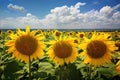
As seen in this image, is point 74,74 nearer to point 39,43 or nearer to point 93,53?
point 93,53

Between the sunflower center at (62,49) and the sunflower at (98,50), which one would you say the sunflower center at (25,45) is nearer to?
the sunflower center at (62,49)

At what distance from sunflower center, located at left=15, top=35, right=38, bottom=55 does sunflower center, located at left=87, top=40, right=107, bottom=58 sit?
84cm

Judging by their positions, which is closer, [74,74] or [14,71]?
[14,71]

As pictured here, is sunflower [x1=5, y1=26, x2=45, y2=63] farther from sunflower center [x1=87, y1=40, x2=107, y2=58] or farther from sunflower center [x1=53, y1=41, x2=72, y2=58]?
sunflower center [x1=87, y1=40, x2=107, y2=58]

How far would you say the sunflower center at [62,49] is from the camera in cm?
394

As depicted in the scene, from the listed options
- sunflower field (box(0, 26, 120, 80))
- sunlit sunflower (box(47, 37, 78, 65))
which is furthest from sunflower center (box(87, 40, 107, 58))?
sunlit sunflower (box(47, 37, 78, 65))

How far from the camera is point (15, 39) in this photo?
12.5 feet

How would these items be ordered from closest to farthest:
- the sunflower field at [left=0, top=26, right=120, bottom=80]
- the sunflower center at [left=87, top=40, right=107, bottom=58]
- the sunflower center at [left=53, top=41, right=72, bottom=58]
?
the sunflower field at [left=0, top=26, right=120, bottom=80]
the sunflower center at [left=87, top=40, right=107, bottom=58]
the sunflower center at [left=53, top=41, right=72, bottom=58]

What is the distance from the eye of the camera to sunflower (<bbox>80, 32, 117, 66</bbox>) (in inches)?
152

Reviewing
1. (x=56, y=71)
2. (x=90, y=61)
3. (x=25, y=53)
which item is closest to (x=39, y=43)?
(x=25, y=53)

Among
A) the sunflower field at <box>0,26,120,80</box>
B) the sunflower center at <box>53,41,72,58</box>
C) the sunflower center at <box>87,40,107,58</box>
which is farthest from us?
the sunflower center at <box>53,41,72,58</box>

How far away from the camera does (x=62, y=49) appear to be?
3898mm

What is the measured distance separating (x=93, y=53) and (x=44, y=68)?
0.83 metres

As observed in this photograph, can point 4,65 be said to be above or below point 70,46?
below
